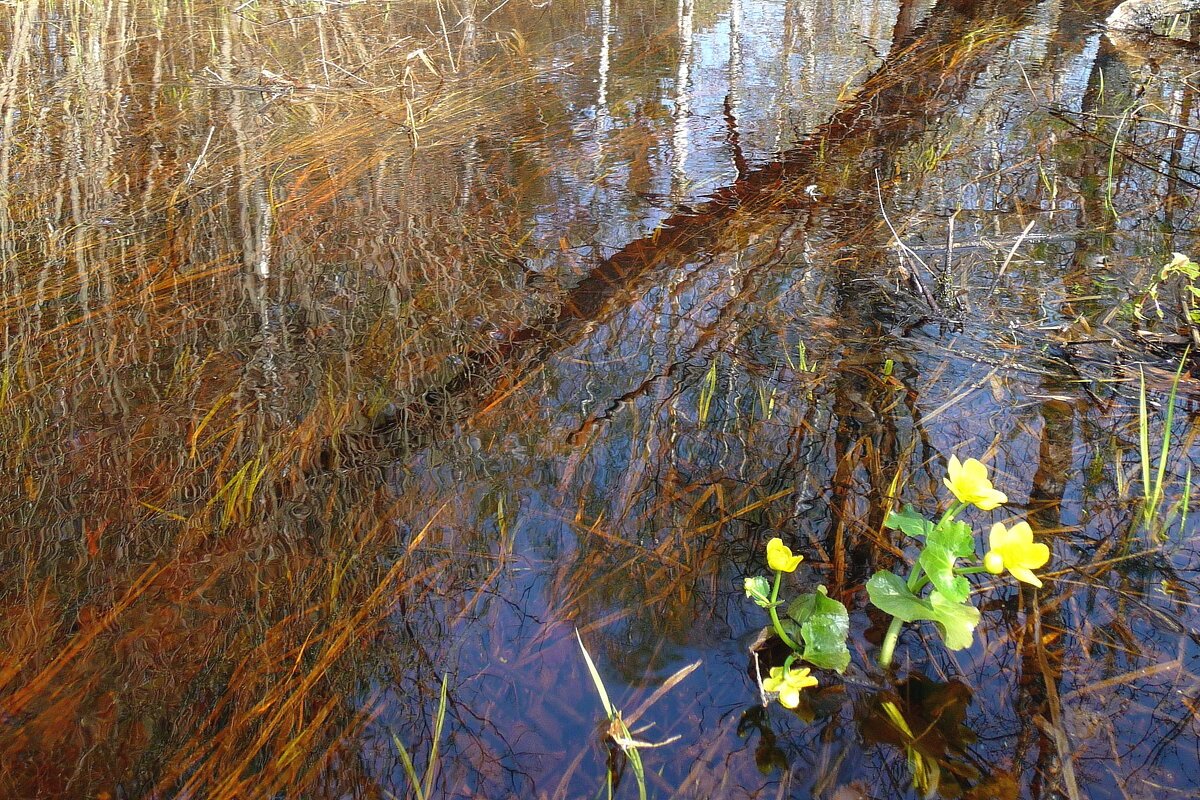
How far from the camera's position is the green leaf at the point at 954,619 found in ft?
4.32

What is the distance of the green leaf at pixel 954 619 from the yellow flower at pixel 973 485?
0.17 metres

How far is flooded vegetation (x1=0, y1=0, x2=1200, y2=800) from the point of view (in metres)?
1.33

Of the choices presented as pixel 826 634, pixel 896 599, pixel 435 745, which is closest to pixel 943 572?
pixel 896 599

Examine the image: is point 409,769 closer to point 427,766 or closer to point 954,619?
point 427,766

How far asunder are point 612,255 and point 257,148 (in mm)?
2013

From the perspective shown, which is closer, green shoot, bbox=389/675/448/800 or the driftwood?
green shoot, bbox=389/675/448/800

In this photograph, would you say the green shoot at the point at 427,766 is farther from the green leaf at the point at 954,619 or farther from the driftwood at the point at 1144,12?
the driftwood at the point at 1144,12

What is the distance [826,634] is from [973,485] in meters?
0.36

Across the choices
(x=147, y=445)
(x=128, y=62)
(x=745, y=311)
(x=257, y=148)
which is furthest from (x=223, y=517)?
(x=128, y=62)

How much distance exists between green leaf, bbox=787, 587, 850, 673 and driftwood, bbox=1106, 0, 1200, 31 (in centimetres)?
601

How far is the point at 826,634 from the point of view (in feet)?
4.57

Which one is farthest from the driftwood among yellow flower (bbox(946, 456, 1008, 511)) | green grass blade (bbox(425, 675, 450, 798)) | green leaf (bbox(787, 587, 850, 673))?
green grass blade (bbox(425, 675, 450, 798))

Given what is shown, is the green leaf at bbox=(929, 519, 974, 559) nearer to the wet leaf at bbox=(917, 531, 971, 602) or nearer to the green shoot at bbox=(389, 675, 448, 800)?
the wet leaf at bbox=(917, 531, 971, 602)

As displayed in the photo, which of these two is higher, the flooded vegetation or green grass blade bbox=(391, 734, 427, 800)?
the flooded vegetation
